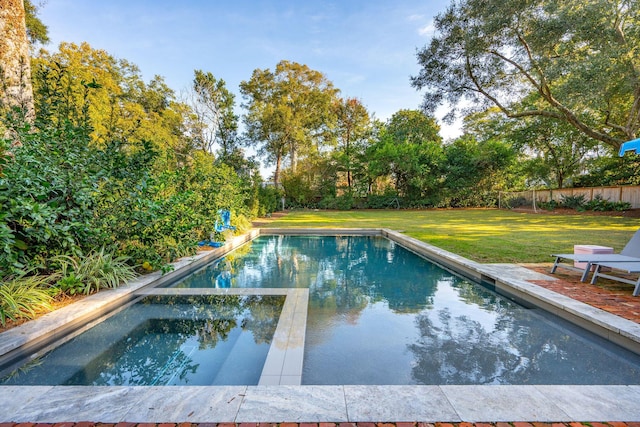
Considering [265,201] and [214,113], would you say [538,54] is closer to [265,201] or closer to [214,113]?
[265,201]

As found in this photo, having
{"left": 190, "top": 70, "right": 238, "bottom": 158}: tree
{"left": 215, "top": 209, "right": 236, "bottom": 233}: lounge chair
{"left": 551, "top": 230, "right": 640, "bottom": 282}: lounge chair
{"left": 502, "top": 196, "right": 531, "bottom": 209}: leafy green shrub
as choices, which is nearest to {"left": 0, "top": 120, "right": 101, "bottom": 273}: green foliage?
{"left": 215, "top": 209, "right": 236, "bottom": 233}: lounge chair

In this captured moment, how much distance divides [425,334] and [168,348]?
2642mm

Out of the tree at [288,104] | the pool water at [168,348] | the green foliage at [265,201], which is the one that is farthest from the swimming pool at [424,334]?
the tree at [288,104]

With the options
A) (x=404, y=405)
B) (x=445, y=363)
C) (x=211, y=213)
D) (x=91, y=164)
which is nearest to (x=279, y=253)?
(x=211, y=213)

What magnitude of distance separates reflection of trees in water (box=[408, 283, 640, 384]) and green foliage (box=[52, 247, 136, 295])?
399cm

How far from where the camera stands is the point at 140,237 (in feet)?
16.0

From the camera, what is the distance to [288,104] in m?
23.7

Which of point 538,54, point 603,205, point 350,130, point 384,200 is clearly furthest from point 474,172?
point 538,54

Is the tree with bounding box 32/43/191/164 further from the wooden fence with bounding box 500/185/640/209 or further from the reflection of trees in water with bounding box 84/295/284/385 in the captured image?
the wooden fence with bounding box 500/185/640/209

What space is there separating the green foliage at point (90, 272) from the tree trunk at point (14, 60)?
2.32 metres

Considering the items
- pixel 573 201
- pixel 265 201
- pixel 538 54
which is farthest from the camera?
pixel 573 201

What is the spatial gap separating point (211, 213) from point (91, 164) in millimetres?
3648

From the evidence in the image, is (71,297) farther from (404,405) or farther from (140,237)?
(404,405)

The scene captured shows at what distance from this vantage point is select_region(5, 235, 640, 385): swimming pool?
250 cm
